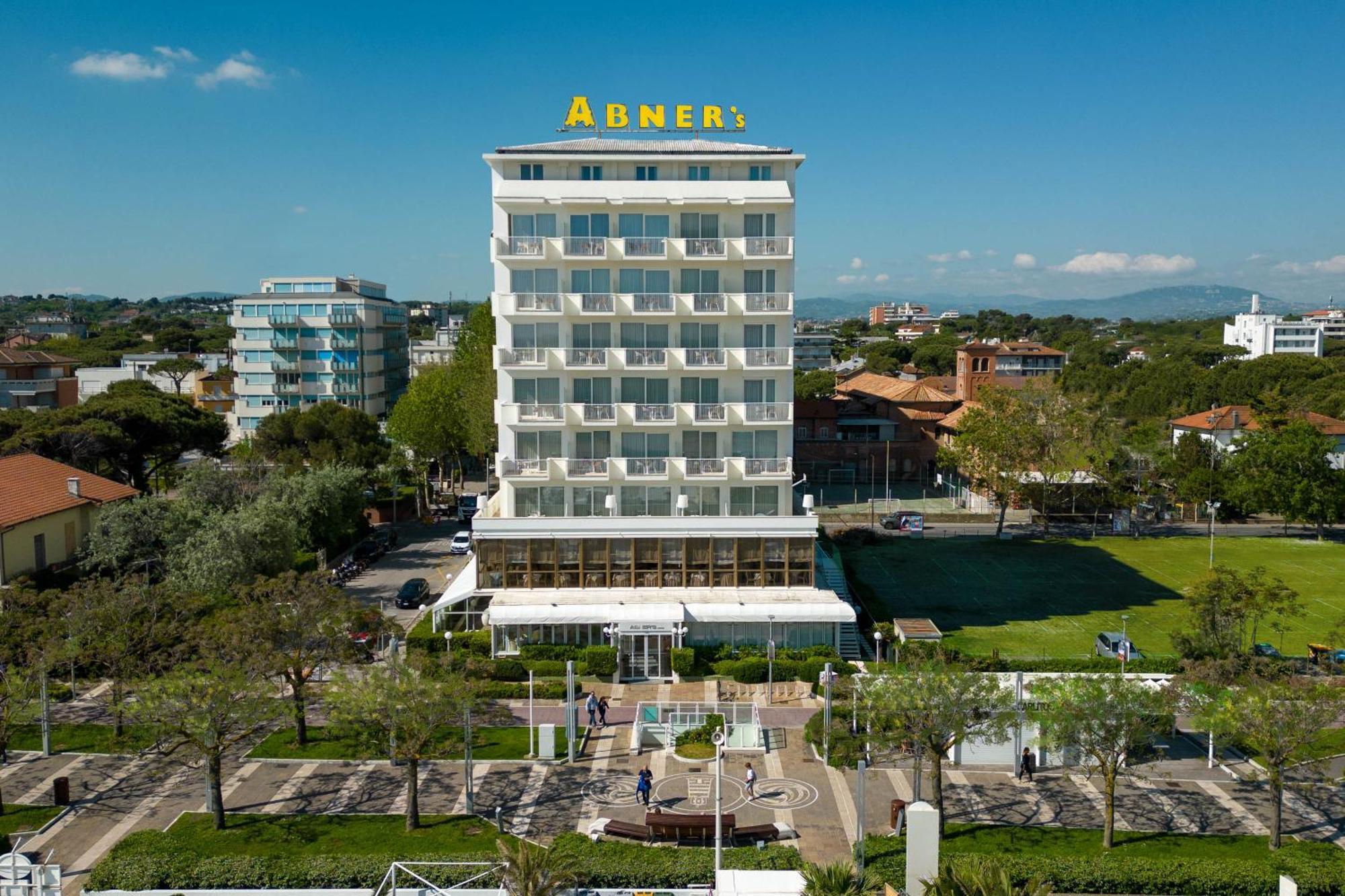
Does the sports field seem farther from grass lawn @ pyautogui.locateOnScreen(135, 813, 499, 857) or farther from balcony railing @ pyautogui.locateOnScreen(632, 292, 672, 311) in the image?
grass lawn @ pyautogui.locateOnScreen(135, 813, 499, 857)

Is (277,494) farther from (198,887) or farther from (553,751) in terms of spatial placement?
(198,887)

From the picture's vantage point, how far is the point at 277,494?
55531mm

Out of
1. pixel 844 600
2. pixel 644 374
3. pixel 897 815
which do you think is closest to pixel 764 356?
pixel 644 374

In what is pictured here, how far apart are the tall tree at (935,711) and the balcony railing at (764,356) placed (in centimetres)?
2066

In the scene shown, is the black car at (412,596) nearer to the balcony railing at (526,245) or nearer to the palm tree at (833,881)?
the balcony railing at (526,245)

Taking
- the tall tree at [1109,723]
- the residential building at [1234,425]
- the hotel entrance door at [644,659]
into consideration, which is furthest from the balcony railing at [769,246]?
the residential building at [1234,425]

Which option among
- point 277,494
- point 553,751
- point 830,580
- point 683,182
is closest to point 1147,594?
point 830,580

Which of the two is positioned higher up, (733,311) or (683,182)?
(683,182)

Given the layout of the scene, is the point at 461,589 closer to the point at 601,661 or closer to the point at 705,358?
the point at 601,661

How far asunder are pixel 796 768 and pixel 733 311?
21629 millimetres

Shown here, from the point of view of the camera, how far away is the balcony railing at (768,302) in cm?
4694

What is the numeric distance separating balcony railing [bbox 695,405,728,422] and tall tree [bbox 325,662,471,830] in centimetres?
2064

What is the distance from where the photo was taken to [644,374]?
155 feet

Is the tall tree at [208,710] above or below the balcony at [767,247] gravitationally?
below
